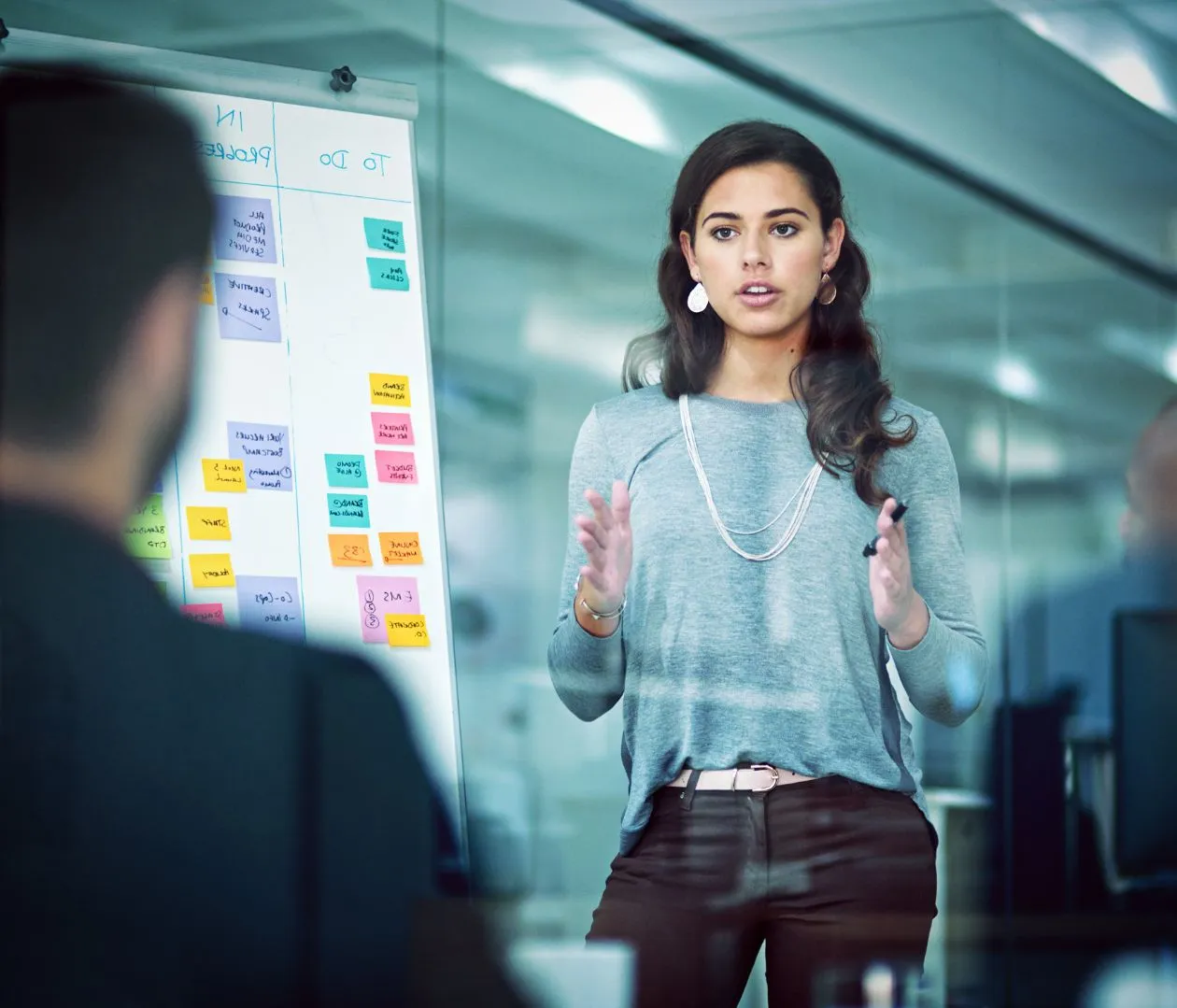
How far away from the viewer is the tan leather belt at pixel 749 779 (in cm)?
169

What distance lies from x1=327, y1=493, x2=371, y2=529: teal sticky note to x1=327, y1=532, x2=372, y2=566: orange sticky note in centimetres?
2

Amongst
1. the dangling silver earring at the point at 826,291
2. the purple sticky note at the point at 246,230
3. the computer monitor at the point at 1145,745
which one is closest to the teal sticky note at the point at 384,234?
the purple sticky note at the point at 246,230

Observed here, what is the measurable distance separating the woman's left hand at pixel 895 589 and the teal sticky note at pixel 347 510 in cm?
75

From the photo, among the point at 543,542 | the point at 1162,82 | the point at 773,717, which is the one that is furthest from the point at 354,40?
the point at 773,717

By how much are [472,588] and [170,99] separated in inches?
40.0

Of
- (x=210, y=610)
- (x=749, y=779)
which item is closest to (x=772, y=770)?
(x=749, y=779)

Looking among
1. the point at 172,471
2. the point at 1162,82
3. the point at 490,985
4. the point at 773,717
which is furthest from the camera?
the point at 1162,82

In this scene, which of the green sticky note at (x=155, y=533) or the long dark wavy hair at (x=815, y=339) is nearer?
the green sticky note at (x=155, y=533)

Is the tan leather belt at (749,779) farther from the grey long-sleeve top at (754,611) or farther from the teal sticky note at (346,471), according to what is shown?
the teal sticky note at (346,471)

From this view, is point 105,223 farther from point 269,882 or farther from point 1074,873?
point 1074,873

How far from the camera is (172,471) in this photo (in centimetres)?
187

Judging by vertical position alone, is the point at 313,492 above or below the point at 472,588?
above

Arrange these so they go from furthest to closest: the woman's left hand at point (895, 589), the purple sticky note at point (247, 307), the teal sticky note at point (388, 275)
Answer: the teal sticky note at point (388, 275) < the purple sticky note at point (247, 307) < the woman's left hand at point (895, 589)

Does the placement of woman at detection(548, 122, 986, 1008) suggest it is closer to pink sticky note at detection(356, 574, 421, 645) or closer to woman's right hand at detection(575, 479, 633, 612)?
woman's right hand at detection(575, 479, 633, 612)
